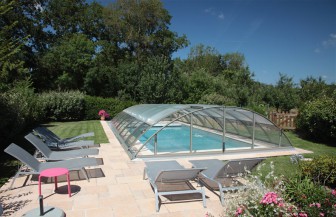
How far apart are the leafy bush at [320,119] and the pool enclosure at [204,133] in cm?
303

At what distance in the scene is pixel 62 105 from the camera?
21.5 m

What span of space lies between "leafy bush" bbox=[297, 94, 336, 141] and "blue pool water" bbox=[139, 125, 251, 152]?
4.59 metres

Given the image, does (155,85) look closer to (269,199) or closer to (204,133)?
(204,133)

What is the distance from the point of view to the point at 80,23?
3556 cm

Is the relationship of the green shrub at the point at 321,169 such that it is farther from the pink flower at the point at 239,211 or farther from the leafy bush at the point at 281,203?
the pink flower at the point at 239,211

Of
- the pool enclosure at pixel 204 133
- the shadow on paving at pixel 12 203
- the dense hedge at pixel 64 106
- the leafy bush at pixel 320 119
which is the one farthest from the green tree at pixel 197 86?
the shadow on paving at pixel 12 203

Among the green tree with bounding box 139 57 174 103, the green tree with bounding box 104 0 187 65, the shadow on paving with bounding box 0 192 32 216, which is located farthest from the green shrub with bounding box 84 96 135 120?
the shadow on paving with bounding box 0 192 32 216

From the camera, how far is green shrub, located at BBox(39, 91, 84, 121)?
2121 cm

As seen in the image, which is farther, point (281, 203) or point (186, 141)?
point (186, 141)

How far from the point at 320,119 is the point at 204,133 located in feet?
19.6

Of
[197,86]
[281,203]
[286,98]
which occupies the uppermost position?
[197,86]

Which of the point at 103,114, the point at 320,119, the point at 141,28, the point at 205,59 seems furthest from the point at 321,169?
the point at 205,59

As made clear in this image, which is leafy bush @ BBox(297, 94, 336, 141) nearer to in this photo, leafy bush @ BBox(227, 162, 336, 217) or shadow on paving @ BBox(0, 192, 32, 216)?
leafy bush @ BBox(227, 162, 336, 217)

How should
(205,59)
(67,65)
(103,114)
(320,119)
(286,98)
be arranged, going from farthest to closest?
1. (205,59)
2. (67,65)
3. (286,98)
4. (103,114)
5. (320,119)
